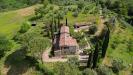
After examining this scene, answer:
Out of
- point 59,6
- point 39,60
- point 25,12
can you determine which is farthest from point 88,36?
point 25,12

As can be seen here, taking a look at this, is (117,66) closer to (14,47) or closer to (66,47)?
(66,47)

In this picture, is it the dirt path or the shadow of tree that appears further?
the dirt path

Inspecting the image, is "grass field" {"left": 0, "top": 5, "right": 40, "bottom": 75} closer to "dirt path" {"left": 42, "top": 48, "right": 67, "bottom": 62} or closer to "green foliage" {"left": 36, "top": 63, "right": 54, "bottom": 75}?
"green foliage" {"left": 36, "top": 63, "right": 54, "bottom": 75}

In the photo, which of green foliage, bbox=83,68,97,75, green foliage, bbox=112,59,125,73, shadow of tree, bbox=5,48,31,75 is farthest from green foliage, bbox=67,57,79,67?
shadow of tree, bbox=5,48,31,75

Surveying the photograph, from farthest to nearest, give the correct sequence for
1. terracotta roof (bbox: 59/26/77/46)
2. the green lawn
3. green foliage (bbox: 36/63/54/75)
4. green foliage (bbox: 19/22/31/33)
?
the green lawn < green foliage (bbox: 19/22/31/33) < terracotta roof (bbox: 59/26/77/46) < green foliage (bbox: 36/63/54/75)

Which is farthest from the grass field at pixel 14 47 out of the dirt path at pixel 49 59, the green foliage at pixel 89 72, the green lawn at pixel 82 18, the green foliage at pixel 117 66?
the green foliage at pixel 117 66

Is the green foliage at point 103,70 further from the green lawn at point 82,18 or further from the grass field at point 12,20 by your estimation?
the grass field at point 12,20

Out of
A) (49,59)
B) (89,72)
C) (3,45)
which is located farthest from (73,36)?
(3,45)
